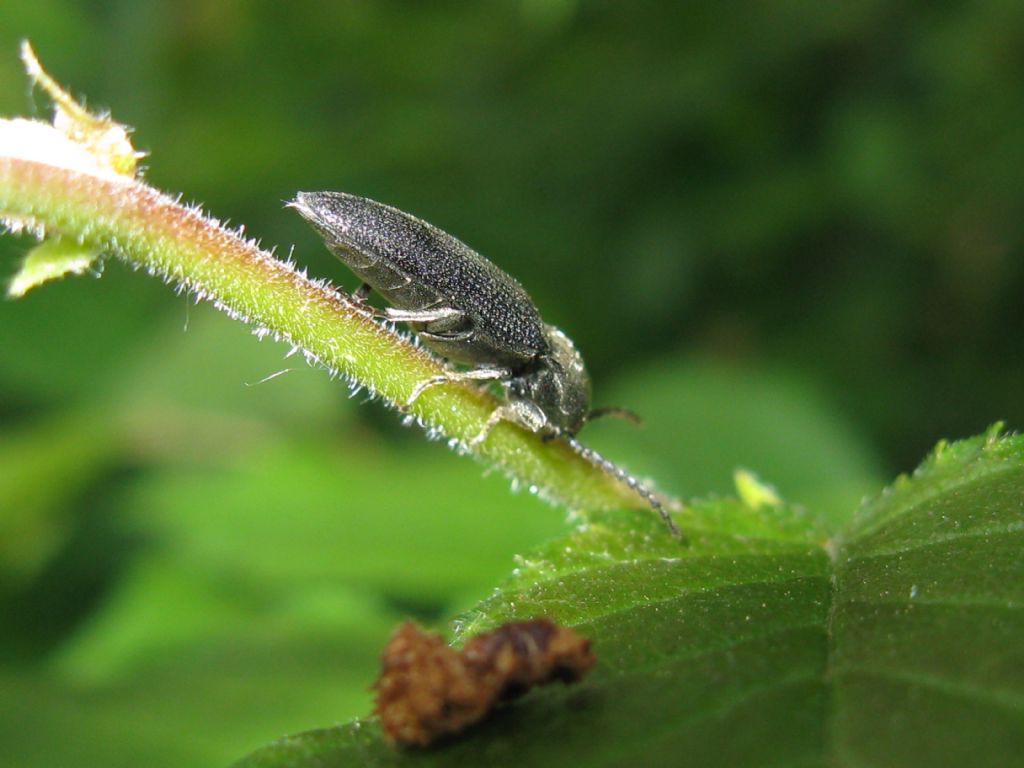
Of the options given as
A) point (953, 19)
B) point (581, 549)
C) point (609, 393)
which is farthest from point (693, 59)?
point (581, 549)

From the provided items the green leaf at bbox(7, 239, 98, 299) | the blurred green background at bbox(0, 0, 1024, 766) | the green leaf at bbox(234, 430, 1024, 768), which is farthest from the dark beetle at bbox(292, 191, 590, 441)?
the blurred green background at bbox(0, 0, 1024, 766)

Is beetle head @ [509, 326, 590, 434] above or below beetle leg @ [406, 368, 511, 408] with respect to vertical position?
above

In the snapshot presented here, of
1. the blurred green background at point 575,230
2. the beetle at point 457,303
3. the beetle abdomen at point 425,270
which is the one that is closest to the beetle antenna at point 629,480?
the beetle at point 457,303

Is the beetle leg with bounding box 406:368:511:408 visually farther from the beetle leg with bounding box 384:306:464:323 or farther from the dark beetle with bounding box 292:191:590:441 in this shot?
the beetle leg with bounding box 384:306:464:323

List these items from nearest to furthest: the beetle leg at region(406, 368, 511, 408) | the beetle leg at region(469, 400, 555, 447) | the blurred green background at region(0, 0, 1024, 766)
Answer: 1. the beetle leg at region(406, 368, 511, 408)
2. the beetle leg at region(469, 400, 555, 447)
3. the blurred green background at region(0, 0, 1024, 766)

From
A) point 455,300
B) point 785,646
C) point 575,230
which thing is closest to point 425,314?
A: point 455,300

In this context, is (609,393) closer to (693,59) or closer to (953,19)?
(693,59)

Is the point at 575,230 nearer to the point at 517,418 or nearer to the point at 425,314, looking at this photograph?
the point at 425,314
